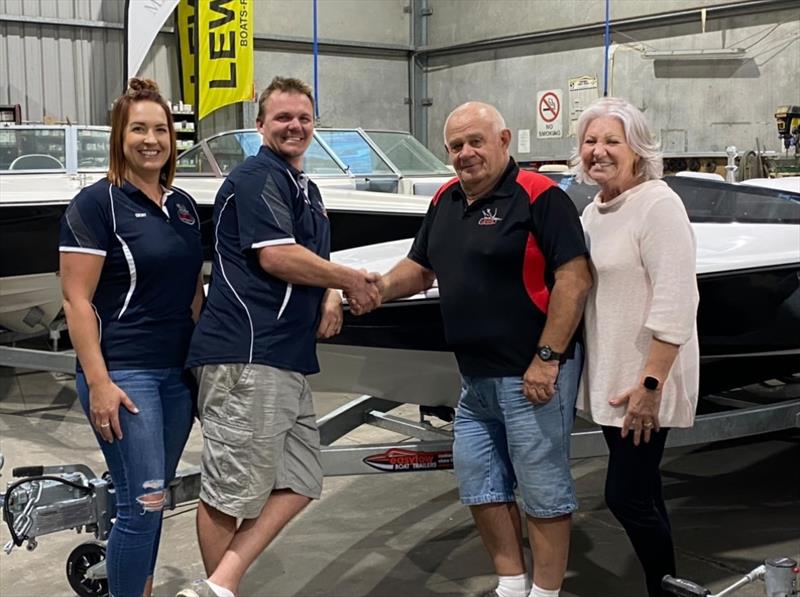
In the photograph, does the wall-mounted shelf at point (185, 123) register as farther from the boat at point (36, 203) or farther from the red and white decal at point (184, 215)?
the red and white decal at point (184, 215)

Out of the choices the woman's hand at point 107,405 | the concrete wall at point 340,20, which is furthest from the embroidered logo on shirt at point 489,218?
the concrete wall at point 340,20

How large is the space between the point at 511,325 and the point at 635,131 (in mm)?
525

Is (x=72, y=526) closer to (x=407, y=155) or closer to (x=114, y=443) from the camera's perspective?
(x=114, y=443)

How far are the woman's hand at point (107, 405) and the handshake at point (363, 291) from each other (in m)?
0.55

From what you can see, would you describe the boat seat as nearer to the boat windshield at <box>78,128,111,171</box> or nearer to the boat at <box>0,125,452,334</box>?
the boat at <box>0,125,452,334</box>

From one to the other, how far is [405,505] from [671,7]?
10.6 metres

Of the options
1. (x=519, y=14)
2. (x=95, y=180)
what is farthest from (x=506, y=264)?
(x=519, y=14)

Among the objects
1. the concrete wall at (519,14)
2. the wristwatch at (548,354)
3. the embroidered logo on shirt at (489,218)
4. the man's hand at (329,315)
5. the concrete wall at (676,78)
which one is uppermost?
the concrete wall at (519,14)

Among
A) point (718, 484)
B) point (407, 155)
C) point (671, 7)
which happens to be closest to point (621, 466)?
point (718, 484)

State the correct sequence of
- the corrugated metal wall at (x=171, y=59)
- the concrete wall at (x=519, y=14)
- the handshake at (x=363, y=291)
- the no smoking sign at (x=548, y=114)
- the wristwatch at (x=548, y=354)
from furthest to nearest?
the no smoking sign at (x=548, y=114)
the concrete wall at (x=519, y=14)
the corrugated metal wall at (x=171, y=59)
the handshake at (x=363, y=291)
the wristwatch at (x=548, y=354)

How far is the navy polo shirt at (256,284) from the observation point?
6.61 ft

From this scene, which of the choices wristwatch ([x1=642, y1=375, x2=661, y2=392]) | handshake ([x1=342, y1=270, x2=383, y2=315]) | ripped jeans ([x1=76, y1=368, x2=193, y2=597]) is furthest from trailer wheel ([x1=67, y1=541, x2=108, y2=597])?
wristwatch ([x1=642, y1=375, x2=661, y2=392])

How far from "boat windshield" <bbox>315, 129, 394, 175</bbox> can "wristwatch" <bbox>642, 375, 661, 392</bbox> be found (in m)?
4.46

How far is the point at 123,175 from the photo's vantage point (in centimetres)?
208
